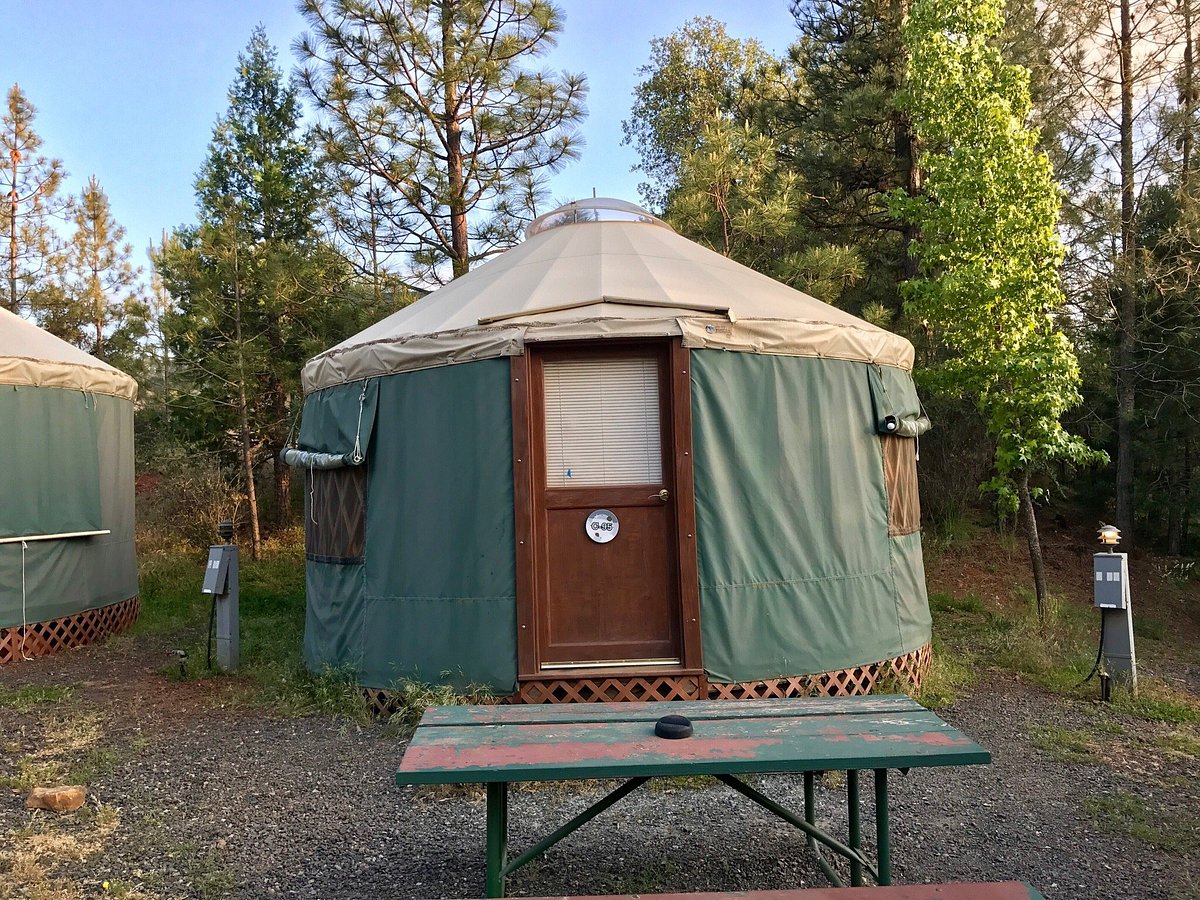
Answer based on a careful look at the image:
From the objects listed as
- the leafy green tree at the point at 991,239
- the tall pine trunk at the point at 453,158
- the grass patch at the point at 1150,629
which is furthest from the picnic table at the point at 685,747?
the tall pine trunk at the point at 453,158

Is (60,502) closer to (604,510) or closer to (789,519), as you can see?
(604,510)

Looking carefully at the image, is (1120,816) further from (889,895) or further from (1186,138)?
(1186,138)

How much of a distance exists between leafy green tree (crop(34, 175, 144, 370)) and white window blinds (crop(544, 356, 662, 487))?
1190 cm

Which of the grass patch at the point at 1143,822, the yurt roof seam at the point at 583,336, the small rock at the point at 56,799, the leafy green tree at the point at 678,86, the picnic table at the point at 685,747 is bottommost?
the grass patch at the point at 1143,822

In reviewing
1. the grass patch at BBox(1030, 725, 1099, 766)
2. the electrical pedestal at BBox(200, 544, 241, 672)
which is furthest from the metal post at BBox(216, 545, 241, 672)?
the grass patch at BBox(1030, 725, 1099, 766)

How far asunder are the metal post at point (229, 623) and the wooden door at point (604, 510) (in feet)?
7.76

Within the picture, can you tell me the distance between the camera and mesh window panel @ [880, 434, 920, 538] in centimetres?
488

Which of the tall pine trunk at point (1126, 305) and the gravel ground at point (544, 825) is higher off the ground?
the tall pine trunk at point (1126, 305)

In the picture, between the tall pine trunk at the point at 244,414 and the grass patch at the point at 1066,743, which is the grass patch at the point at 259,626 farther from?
the grass patch at the point at 1066,743

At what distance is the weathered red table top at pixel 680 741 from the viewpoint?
205 cm

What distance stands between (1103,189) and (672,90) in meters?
11.7

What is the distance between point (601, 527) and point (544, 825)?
1.48 metres

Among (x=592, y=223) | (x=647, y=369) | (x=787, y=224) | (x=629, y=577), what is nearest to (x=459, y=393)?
(x=647, y=369)

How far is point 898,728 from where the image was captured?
2.28m
